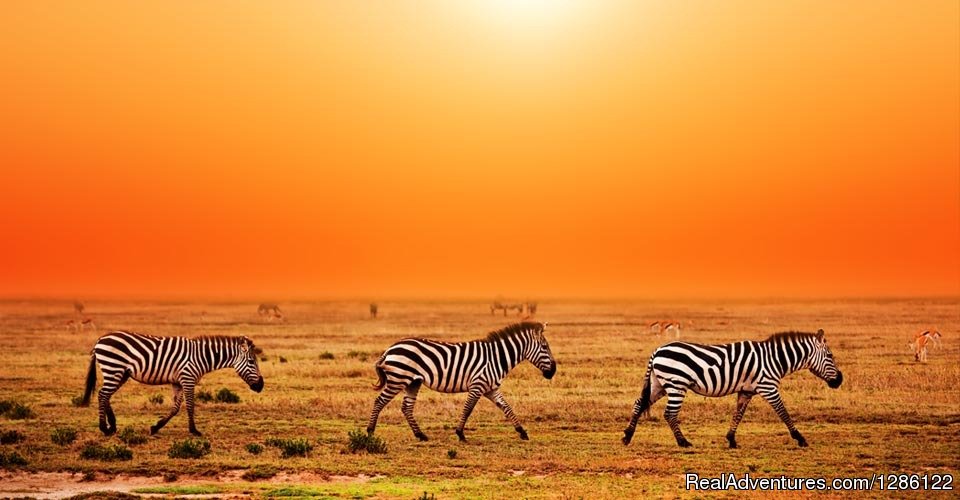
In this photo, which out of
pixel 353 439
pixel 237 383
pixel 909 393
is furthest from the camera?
pixel 237 383

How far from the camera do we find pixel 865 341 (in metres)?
48.4

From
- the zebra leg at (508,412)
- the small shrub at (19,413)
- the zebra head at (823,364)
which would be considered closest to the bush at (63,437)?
the small shrub at (19,413)

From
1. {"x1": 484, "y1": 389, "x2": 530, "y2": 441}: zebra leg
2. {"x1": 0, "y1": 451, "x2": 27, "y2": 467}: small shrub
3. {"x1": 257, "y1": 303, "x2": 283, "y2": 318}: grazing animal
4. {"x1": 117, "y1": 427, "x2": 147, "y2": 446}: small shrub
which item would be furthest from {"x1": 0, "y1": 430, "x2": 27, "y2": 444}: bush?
{"x1": 257, "y1": 303, "x2": 283, "y2": 318}: grazing animal

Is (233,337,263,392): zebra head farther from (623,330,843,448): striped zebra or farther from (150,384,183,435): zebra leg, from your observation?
(623,330,843,448): striped zebra

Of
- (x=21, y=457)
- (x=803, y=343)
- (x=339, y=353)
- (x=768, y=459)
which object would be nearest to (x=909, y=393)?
(x=803, y=343)

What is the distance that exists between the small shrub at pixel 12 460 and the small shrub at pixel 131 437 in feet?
7.34

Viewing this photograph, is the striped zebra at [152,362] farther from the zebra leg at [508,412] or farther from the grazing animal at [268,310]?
the grazing animal at [268,310]

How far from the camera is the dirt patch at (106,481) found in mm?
14664

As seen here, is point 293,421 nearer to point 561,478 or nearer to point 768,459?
point 561,478

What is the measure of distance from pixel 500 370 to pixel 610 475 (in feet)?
14.9

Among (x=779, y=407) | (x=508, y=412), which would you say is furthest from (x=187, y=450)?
(x=779, y=407)

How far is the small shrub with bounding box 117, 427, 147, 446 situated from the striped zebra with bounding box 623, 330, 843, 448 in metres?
9.98

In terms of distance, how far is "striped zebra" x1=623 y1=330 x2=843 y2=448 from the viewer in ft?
59.0

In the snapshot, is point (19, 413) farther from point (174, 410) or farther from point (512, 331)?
point (512, 331)
